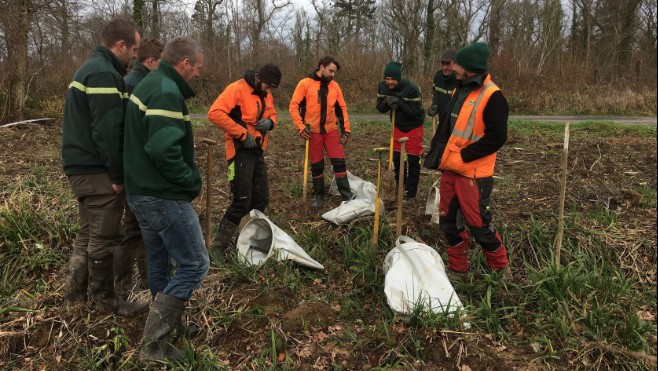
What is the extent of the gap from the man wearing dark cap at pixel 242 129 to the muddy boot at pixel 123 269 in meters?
0.79

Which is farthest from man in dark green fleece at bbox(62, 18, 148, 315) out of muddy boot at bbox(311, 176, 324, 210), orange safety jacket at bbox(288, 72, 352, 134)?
muddy boot at bbox(311, 176, 324, 210)

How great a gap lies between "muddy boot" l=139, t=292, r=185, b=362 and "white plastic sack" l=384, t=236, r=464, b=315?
5.03 ft

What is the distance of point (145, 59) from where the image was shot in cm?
366

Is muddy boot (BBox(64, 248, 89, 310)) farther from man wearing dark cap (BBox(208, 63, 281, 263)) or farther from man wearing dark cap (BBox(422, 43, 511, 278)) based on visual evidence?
man wearing dark cap (BBox(422, 43, 511, 278))

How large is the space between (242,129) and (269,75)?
0.58 metres

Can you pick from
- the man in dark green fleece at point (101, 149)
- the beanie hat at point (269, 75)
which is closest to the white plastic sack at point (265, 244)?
the man in dark green fleece at point (101, 149)

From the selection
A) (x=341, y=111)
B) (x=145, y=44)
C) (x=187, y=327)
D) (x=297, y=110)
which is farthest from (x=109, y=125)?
(x=341, y=111)

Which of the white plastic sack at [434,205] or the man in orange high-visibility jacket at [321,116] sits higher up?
the man in orange high-visibility jacket at [321,116]

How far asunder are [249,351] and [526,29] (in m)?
27.1

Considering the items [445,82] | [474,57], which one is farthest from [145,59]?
[445,82]

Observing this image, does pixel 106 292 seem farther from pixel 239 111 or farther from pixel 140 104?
pixel 239 111

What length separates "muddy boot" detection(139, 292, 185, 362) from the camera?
295 centimetres

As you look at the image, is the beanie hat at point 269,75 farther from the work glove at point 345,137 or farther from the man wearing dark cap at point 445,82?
the man wearing dark cap at point 445,82

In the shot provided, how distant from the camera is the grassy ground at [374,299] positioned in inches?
122
